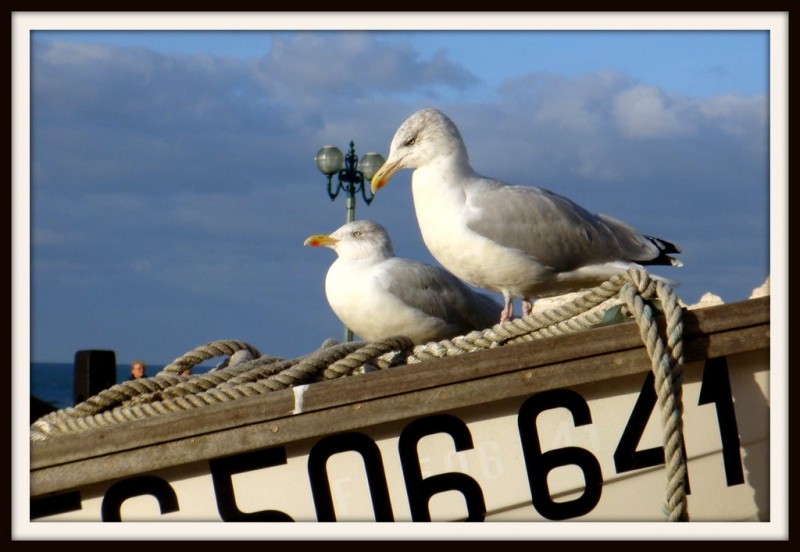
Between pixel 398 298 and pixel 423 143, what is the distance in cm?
71

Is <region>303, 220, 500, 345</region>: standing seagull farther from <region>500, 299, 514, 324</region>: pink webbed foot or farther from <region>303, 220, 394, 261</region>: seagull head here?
<region>500, 299, 514, 324</region>: pink webbed foot

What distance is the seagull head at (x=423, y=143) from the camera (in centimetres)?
522

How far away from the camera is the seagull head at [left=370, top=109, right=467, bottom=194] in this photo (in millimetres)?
5223

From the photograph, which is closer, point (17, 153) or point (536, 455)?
point (536, 455)

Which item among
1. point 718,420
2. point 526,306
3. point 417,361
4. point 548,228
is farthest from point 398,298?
point 718,420

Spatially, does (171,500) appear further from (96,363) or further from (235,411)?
(96,363)

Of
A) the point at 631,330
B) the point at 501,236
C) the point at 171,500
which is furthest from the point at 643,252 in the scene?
the point at 171,500

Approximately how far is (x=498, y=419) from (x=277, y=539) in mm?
791

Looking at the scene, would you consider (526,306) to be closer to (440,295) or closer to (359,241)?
(440,295)

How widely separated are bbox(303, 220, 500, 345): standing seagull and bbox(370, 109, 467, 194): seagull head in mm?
503

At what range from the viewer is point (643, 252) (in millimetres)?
5539

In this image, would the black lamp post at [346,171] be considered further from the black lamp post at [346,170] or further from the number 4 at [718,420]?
the number 4 at [718,420]

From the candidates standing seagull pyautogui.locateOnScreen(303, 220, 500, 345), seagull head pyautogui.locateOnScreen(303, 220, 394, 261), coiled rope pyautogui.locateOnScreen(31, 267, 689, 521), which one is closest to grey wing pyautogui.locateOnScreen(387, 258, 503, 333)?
standing seagull pyautogui.locateOnScreen(303, 220, 500, 345)

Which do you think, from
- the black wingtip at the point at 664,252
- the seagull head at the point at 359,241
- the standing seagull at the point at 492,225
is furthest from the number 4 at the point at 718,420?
the seagull head at the point at 359,241
